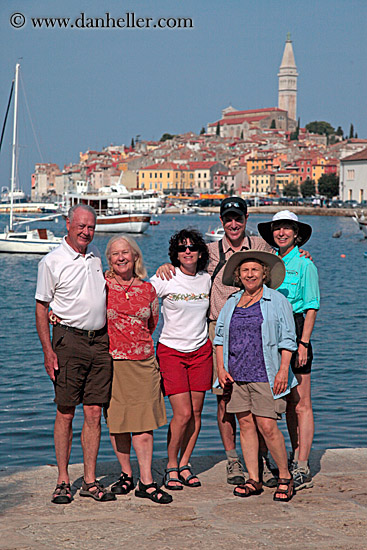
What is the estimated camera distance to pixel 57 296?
13.1 feet

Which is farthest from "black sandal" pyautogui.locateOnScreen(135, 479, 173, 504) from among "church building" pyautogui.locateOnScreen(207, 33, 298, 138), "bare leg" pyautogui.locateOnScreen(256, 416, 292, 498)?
"church building" pyautogui.locateOnScreen(207, 33, 298, 138)

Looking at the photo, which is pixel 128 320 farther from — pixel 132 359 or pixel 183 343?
pixel 183 343

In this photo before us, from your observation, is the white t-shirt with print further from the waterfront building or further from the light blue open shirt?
the waterfront building

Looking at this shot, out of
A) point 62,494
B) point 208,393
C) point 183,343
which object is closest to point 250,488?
point 183,343

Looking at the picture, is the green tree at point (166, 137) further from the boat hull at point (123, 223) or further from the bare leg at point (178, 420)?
the bare leg at point (178, 420)

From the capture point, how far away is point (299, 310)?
4.32m

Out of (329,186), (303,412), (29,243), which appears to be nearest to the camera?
(303,412)

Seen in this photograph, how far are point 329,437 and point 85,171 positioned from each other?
15675 centimetres

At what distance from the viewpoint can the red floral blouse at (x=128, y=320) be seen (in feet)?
13.3

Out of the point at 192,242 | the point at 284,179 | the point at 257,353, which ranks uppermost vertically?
the point at 284,179

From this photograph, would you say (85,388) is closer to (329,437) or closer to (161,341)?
(161,341)

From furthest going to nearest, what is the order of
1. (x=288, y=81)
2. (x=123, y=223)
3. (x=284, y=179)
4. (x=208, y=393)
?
(x=288, y=81), (x=284, y=179), (x=123, y=223), (x=208, y=393)

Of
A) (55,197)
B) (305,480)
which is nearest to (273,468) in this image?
(305,480)

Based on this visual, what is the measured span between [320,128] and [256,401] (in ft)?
617
